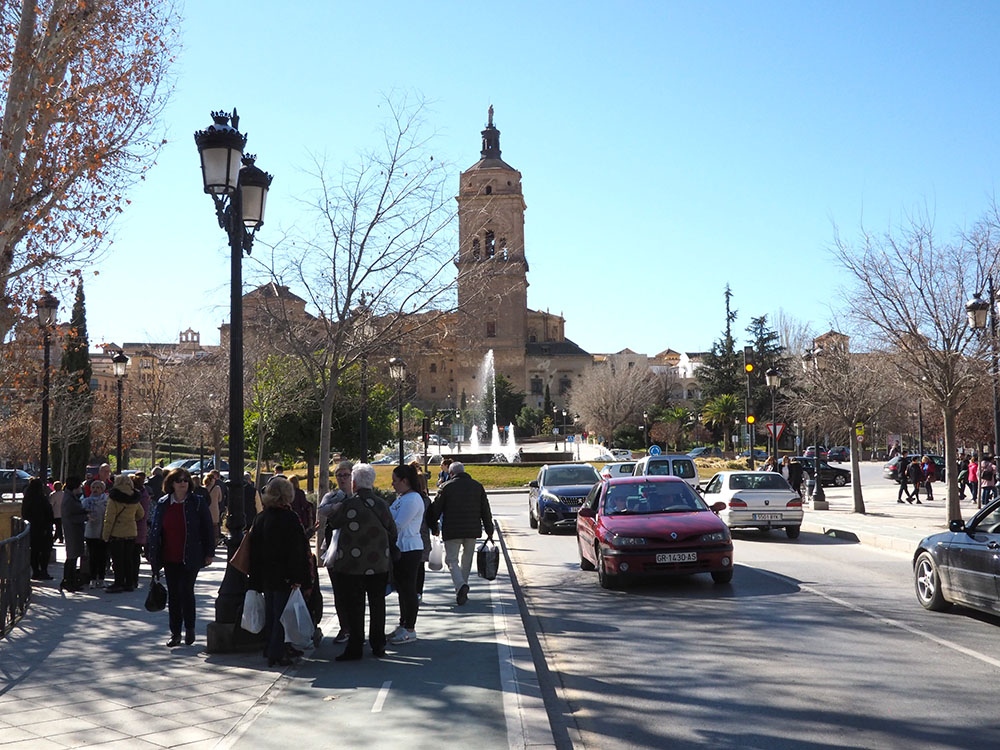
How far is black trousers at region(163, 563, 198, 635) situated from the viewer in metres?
8.95

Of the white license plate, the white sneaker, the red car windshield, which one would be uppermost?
the red car windshield

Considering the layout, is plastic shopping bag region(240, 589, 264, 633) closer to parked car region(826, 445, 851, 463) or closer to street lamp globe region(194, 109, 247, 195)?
street lamp globe region(194, 109, 247, 195)

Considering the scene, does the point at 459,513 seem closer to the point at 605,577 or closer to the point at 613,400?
the point at 605,577

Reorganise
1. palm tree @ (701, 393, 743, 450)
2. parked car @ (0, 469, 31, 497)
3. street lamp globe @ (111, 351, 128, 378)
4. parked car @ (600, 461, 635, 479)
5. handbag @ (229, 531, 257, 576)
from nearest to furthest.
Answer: handbag @ (229, 531, 257, 576), street lamp globe @ (111, 351, 128, 378), parked car @ (600, 461, 635, 479), parked car @ (0, 469, 31, 497), palm tree @ (701, 393, 743, 450)

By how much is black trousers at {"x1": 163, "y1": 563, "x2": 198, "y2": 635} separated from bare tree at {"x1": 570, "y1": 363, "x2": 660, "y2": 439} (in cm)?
8081

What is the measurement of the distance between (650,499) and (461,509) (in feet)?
11.1

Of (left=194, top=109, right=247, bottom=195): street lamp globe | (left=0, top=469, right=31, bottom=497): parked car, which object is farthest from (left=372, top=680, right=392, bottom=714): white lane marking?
(left=0, top=469, right=31, bottom=497): parked car

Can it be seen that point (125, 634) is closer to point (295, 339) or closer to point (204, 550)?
point (204, 550)

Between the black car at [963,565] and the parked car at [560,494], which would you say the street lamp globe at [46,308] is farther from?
the black car at [963,565]

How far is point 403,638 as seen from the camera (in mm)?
8789

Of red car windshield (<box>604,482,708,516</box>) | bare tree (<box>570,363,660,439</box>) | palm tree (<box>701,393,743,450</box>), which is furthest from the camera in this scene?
bare tree (<box>570,363,660,439</box>)

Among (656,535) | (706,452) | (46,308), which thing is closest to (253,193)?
(656,535)

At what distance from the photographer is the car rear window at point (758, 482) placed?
21.5 m

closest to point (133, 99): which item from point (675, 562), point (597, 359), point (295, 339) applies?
point (295, 339)
